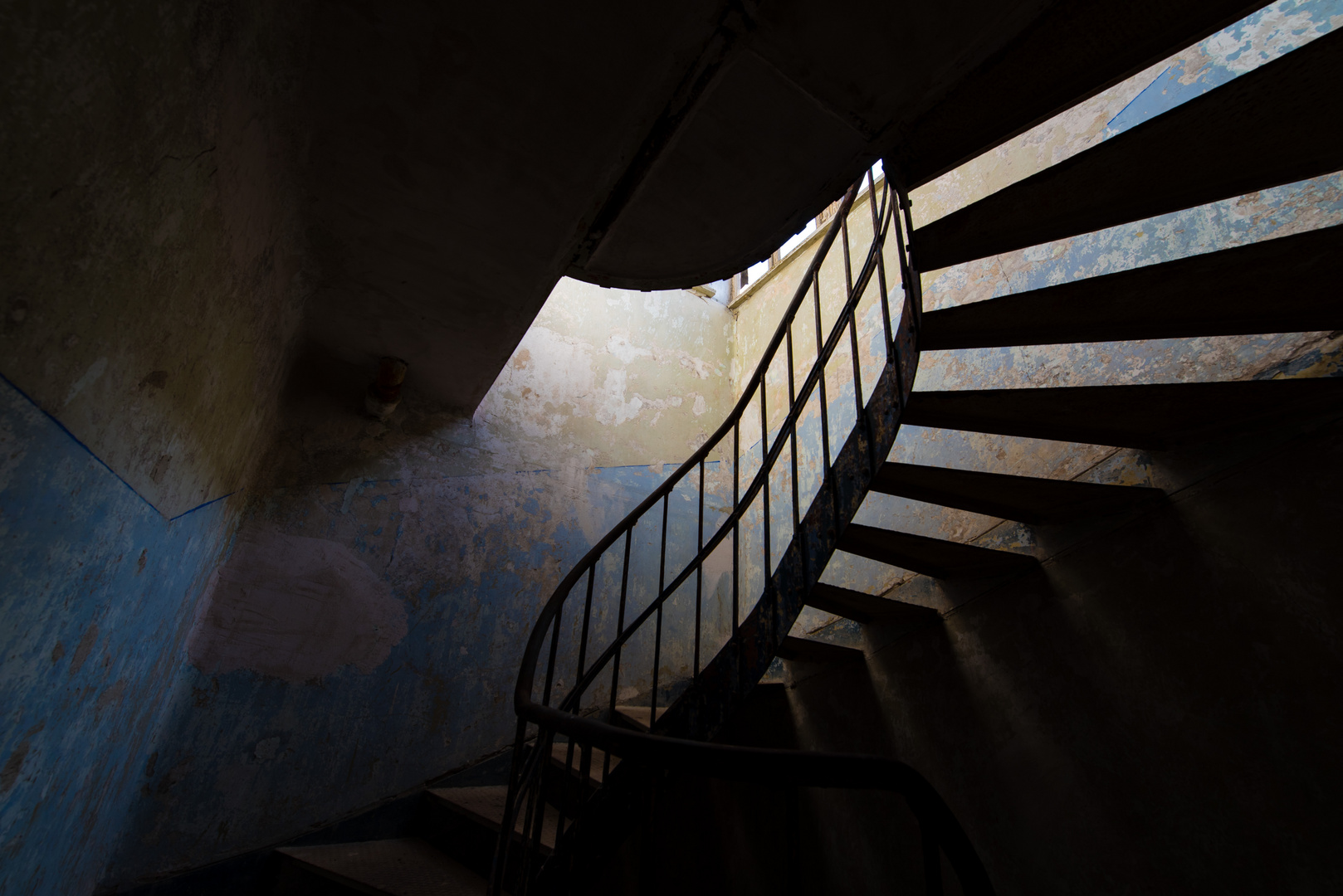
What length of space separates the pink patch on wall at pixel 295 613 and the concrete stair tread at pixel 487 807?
0.74 meters

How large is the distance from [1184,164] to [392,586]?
11.3ft

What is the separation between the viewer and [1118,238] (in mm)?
2330

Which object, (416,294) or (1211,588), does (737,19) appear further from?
(1211,588)

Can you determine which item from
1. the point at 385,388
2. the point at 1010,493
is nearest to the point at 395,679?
the point at 385,388

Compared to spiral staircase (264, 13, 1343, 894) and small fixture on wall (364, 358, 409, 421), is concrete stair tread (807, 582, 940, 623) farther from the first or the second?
small fixture on wall (364, 358, 409, 421)

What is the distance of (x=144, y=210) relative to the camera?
4.35 ft

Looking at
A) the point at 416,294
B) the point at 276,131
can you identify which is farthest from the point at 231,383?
the point at 276,131

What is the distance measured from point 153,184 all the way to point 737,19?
4.75 ft

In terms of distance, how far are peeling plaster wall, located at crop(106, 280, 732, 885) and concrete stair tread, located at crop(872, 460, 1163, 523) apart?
2183 mm

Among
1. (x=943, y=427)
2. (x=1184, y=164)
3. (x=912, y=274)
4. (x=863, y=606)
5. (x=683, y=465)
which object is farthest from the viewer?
(x=863, y=606)

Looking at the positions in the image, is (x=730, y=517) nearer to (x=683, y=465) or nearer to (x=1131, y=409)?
(x=683, y=465)

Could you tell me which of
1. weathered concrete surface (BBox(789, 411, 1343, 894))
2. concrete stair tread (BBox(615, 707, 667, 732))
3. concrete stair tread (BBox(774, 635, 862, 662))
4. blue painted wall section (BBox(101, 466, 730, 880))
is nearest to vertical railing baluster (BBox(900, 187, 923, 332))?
weathered concrete surface (BBox(789, 411, 1343, 894))

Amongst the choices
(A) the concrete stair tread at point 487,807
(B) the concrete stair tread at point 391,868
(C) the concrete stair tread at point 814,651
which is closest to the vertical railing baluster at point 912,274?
(C) the concrete stair tread at point 814,651

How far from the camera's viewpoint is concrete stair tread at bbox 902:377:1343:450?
63.1 inches
